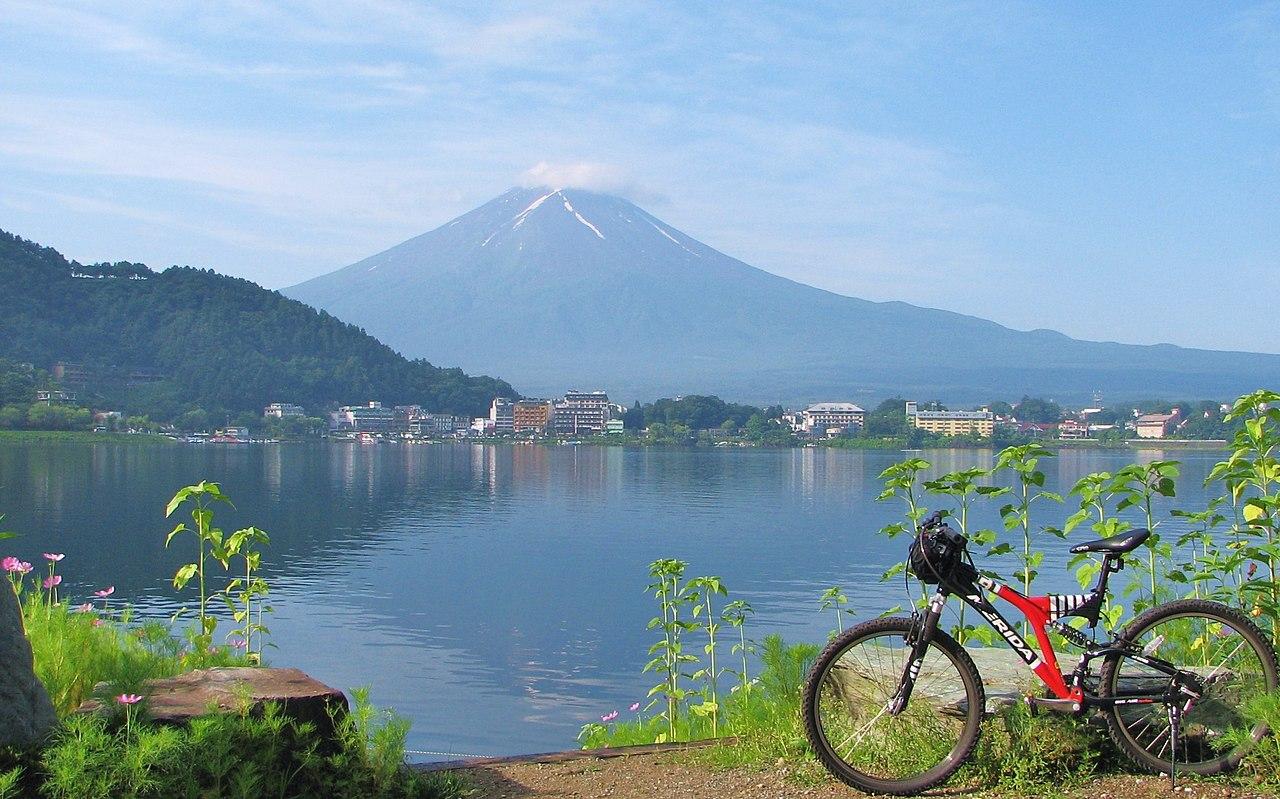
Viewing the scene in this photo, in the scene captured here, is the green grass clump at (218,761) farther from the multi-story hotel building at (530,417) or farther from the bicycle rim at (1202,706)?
the multi-story hotel building at (530,417)

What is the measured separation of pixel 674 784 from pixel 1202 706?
6.44 feet

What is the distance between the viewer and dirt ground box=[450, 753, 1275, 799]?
428 cm

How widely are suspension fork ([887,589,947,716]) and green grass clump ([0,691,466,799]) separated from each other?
164cm

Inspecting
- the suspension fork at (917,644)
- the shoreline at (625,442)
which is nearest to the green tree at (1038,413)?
the shoreline at (625,442)

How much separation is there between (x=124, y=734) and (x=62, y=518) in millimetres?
32368

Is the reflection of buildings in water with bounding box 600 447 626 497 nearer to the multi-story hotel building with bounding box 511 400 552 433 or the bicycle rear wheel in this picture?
the multi-story hotel building with bounding box 511 400 552 433

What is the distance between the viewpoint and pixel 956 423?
4515 inches

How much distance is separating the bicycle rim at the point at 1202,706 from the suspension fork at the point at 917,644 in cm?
73

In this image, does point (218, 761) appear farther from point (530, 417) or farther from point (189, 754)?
point (530, 417)

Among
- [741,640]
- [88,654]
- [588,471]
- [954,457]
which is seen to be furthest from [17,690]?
[954,457]

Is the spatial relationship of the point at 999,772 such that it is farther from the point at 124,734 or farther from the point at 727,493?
the point at 727,493

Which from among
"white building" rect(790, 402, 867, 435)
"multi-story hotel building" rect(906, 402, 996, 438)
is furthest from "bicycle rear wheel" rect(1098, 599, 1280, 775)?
"white building" rect(790, 402, 867, 435)

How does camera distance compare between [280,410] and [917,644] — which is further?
[280,410]

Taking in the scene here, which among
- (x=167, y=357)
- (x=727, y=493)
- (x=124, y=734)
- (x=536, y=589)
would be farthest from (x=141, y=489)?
(x=167, y=357)
